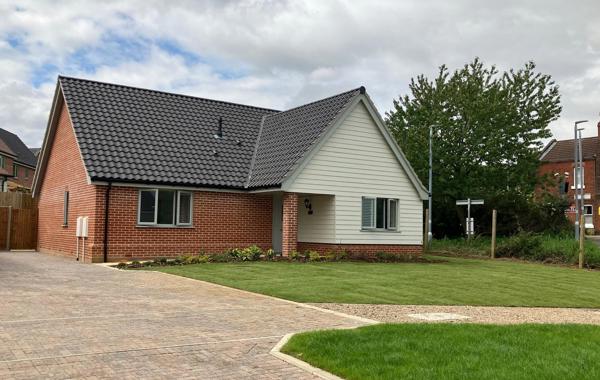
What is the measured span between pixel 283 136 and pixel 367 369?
1916 centimetres

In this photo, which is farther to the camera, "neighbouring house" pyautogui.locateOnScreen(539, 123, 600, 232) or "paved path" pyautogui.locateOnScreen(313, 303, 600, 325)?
"neighbouring house" pyautogui.locateOnScreen(539, 123, 600, 232)

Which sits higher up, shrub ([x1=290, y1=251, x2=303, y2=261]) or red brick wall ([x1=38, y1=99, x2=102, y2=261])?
red brick wall ([x1=38, y1=99, x2=102, y2=261])

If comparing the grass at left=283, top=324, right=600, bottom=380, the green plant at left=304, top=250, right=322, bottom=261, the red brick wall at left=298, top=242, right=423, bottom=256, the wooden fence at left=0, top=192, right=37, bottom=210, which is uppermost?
the wooden fence at left=0, top=192, right=37, bottom=210

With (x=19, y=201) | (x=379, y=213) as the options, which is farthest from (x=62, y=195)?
(x=379, y=213)

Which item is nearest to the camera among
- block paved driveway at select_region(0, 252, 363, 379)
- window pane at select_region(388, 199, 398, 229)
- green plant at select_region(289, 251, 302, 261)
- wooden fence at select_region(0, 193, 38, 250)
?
block paved driveway at select_region(0, 252, 363, 379)

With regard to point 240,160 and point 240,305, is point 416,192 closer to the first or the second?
point 240,160

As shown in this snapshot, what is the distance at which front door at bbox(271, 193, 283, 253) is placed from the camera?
956 inches

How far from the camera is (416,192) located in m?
25.3

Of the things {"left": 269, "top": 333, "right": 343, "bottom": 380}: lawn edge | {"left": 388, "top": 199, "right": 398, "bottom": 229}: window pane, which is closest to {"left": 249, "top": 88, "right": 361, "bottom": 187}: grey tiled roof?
{"left": 388, "top": 199, "right": 398, "bottom": 229}: window pane

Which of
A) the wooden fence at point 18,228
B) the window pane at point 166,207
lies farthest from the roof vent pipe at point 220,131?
the wooden fence at point 18,228

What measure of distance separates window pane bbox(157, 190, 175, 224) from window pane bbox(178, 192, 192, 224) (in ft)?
1.19

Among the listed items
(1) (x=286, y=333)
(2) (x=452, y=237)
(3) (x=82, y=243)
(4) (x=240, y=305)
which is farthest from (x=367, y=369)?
(2) (x=452, y=237)

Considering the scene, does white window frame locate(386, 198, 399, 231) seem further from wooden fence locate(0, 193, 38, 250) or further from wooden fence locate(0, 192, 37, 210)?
wooden fence locate(0, 192, 37, 210)

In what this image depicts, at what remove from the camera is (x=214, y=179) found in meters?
22.6
